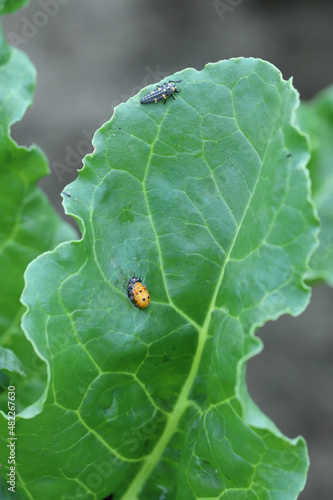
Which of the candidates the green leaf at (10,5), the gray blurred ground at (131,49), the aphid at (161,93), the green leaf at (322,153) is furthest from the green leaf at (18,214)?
the gray blurred ground at (131,49)

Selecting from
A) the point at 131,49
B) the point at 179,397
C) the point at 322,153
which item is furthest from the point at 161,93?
the point at 131,49

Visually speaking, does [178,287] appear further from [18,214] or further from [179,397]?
[18,214]

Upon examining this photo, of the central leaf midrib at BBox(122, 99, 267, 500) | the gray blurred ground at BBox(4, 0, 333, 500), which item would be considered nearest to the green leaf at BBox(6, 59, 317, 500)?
the central leaf midrib at BBox(122, 99, 267, 500)

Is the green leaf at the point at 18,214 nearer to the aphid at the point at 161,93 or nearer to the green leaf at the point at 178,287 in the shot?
the green leaf at the point at 178,287

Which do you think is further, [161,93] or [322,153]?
[322,153]

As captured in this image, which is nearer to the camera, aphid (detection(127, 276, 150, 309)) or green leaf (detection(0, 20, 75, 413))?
aphid (detection(127, 276, 150, 309))

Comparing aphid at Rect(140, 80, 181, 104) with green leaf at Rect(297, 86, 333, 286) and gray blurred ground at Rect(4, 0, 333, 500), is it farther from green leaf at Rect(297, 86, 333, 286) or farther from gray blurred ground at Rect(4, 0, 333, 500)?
gray blurred ground at Rect(4, 0, 333, 500)
